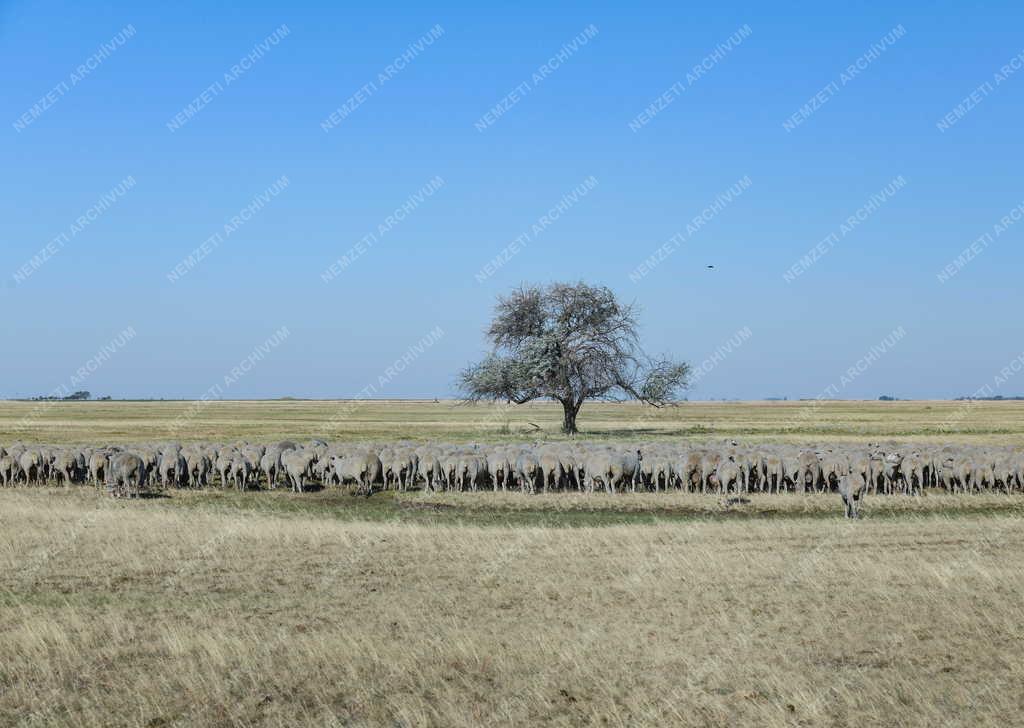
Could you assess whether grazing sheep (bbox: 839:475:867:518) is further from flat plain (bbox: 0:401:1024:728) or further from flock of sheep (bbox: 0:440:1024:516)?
flock of sheep (bbox: 0:440:1024:516)

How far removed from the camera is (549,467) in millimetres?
23625

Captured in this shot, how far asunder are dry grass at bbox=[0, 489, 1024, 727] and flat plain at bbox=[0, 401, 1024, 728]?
0.04 meters

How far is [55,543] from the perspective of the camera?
48.8 feet

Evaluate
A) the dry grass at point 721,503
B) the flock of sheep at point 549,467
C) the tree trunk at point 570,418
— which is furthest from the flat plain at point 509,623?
the tree trunk at point 570,418

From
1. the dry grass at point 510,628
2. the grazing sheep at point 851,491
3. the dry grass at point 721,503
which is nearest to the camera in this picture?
the dry grass at point 510,628

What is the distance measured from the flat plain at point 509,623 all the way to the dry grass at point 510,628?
4 cm

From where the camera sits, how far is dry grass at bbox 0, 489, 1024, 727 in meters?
7.38

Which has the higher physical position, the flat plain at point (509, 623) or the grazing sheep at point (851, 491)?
the grazing sheep at point (851, 491)

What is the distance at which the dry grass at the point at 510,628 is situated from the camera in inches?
291

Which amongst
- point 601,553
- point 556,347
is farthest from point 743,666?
point 556,347

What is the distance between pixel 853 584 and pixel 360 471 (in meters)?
14.9

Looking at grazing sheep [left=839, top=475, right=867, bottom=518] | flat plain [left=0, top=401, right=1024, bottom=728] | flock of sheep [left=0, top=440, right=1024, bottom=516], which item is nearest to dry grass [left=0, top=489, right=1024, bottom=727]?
flat plain [left=0, top=401, right=1024, bottom=728]

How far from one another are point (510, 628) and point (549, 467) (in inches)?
550

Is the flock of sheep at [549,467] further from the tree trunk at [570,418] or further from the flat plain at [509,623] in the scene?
the tree trunk at [570,418]
